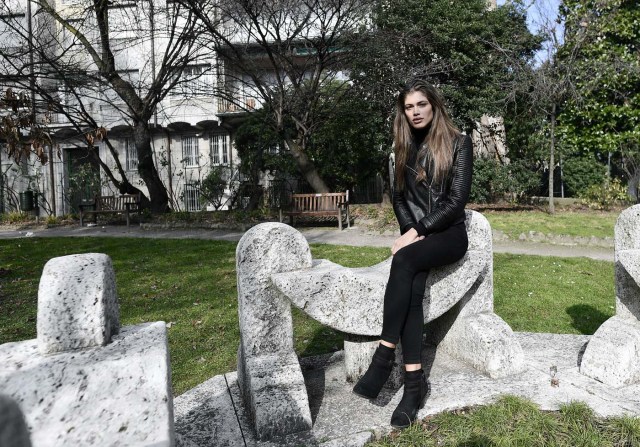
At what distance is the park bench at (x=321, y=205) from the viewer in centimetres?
1239

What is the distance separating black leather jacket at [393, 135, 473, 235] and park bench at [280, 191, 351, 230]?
8879 mm

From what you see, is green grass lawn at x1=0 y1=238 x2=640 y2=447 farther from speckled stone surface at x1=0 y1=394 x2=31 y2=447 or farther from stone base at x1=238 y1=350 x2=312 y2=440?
speckled stone surface at x1=0 y1=394 x2=31 y2=447

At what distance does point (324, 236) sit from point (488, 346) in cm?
817

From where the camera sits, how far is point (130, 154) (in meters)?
21.8

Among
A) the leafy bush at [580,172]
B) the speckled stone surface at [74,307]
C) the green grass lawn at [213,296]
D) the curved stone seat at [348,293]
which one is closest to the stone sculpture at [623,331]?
the curved stone seat at [348,293]

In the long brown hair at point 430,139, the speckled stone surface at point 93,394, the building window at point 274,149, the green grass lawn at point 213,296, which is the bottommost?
the green grass lawn at point 213,296

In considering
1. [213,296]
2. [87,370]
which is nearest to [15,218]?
[213,296]

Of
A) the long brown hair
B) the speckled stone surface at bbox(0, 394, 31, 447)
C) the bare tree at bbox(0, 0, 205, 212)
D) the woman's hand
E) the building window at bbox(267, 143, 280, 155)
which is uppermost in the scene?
the bare tree at bbox(0, 0, 205, 212)

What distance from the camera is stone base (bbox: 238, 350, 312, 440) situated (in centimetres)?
247

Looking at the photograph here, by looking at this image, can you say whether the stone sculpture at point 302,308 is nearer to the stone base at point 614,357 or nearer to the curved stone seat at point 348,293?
the curved stone seat at point 348,293

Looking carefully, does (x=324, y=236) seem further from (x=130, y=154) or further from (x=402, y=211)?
(x=130, y=154)

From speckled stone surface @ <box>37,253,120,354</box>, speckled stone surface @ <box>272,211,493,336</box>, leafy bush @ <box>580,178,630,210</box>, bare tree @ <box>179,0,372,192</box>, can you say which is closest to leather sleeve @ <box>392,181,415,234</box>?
speckled stone surface @ <box>272,211,493,336</box>

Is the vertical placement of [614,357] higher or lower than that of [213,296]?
higher

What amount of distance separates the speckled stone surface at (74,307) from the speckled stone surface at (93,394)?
0.16 ft
